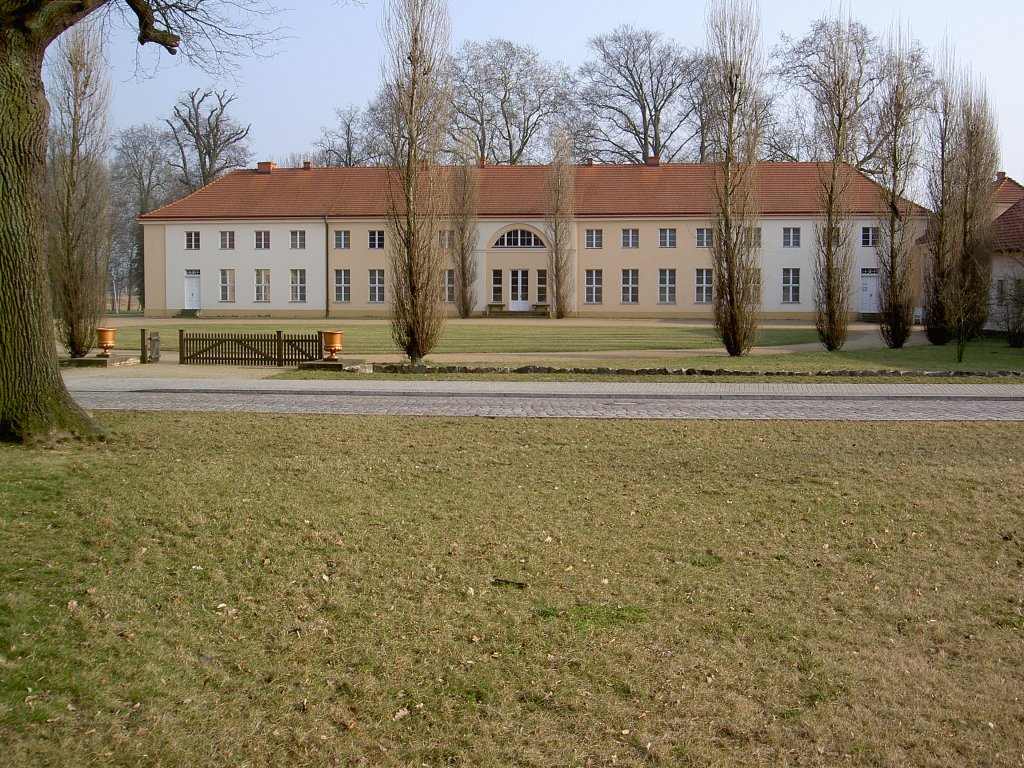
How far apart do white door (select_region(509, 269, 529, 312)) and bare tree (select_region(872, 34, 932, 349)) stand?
91.9 feet

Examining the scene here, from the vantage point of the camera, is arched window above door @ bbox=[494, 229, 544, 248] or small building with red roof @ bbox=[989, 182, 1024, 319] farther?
arched window above door @ bbox=[494, 229, 544, 248]

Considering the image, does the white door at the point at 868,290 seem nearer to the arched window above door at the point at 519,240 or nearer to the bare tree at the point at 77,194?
the arched window above door at the point at 519,240

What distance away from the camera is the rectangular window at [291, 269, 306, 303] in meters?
58.8

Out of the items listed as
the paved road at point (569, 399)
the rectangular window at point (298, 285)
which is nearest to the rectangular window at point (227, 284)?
the rectangular window at point (298, 285)

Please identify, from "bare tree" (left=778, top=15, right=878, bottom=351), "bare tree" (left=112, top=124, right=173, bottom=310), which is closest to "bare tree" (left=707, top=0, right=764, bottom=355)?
"bare tree" (left=778, top=15, right=878, bottom=351)

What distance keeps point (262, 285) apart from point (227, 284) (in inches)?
86.7

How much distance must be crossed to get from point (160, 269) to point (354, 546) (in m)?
56.4

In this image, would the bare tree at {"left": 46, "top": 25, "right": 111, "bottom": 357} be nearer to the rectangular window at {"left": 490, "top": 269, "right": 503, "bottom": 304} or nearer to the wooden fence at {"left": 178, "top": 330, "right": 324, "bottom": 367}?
the wooden fence at {"left": 178, "top": 330, "right": 324, "bottom": 367}

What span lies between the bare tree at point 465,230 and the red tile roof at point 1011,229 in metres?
27.3

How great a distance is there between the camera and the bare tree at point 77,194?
25.7 meters

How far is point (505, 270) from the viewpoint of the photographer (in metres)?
57.7

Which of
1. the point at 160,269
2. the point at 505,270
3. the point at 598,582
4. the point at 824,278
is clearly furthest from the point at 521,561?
the point at 160,269

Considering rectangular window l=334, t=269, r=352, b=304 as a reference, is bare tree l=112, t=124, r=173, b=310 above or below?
above

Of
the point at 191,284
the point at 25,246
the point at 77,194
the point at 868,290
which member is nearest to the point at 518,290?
the point at 868,290
